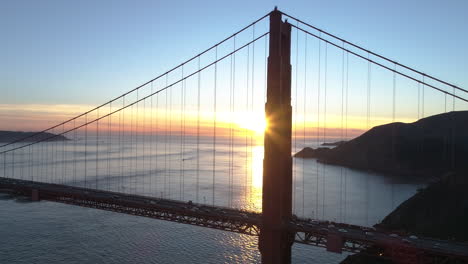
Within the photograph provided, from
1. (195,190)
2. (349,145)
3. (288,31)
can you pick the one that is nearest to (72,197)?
(288,31)

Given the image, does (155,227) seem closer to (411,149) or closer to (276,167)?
(276,167)

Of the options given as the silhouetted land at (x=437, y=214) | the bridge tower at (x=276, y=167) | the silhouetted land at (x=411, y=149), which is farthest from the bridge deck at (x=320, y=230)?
the silhouetted land at (x=411, y=149)

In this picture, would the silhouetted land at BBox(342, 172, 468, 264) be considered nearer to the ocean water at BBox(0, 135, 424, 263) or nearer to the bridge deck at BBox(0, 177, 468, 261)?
the ocean water at BBox(0, 135, 424, 263)

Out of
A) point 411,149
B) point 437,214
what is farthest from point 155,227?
point 411,149

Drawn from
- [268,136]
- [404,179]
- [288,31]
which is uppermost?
[288,31]

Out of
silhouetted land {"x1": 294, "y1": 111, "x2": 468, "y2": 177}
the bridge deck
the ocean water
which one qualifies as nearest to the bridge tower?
the bridge deck

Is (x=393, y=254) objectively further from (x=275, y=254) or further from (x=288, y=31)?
(x=288, y=31)
